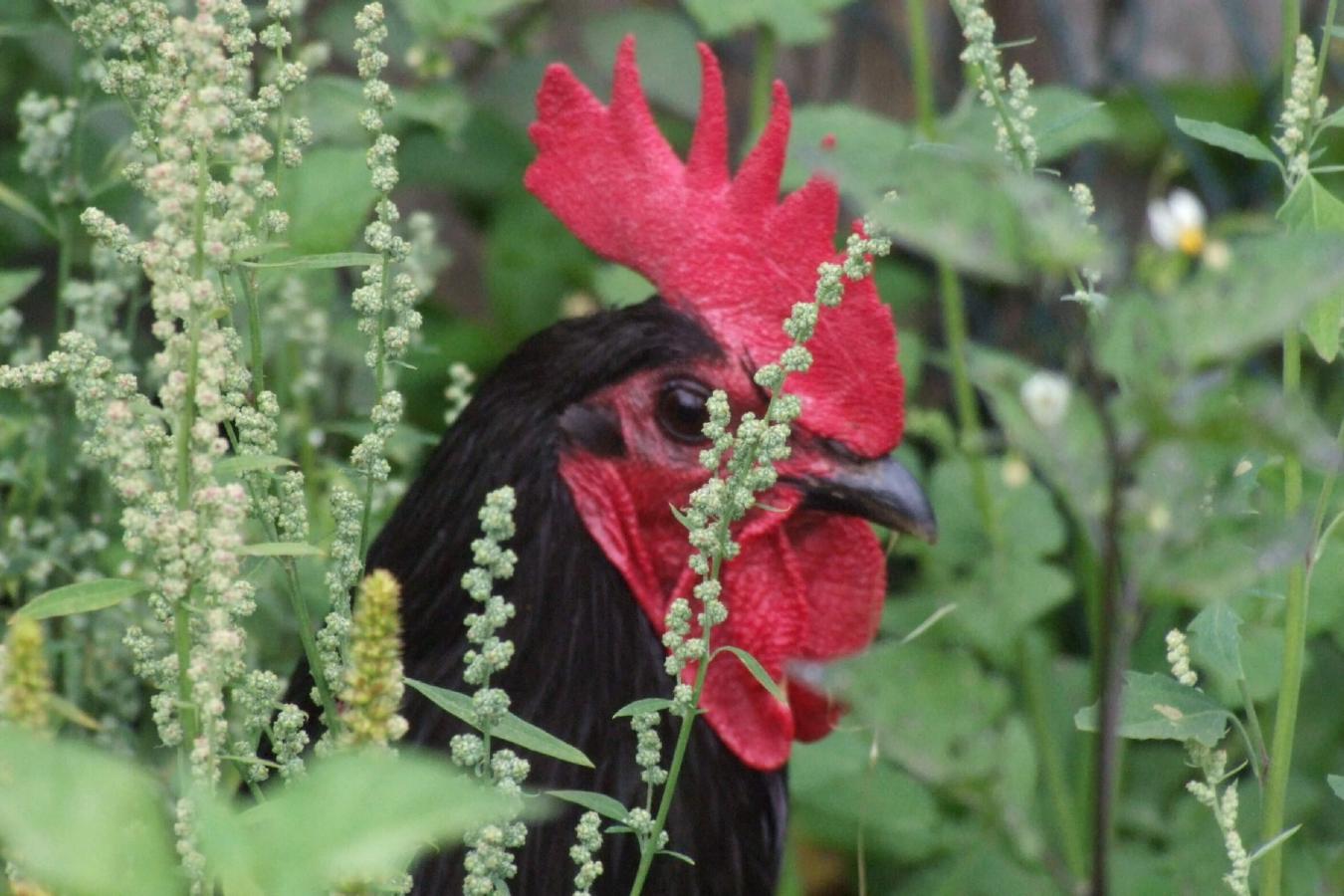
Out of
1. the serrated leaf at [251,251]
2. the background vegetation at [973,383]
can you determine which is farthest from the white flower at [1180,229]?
the serrated leaf at [251,251]

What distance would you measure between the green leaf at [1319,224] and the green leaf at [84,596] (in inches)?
30.5

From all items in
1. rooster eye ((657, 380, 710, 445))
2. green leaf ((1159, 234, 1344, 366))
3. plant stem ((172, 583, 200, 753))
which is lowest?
rooster eye ((657, 380, 710, 445))

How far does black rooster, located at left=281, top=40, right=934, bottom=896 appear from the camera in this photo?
60.1 inches

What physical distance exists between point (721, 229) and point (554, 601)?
0.41 m

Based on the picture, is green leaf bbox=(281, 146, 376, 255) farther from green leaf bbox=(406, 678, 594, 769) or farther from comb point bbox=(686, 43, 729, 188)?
green leaf bbox=(406, 678, 594, 769)

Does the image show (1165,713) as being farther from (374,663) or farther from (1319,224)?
(374,663)

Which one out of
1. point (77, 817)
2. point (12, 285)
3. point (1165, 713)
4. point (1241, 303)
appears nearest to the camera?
point (77, 817)

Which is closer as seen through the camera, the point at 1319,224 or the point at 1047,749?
the point at 1319,224

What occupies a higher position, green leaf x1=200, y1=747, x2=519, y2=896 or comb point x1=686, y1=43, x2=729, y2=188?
comb point x1=686, y1=43, x2=729, y2=188

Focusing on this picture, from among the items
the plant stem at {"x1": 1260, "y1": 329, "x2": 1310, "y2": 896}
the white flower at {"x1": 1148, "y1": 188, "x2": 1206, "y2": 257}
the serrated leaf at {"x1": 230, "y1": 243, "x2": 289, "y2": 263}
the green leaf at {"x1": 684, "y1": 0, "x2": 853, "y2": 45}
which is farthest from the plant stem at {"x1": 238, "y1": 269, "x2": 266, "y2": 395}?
the green leaf at {"x1": 684, "y1": 0, "x2": 853, "y2": 45}

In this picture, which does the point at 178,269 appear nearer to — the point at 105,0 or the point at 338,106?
the point at 105,0

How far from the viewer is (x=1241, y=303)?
68 centimetres

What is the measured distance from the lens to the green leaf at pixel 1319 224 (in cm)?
112

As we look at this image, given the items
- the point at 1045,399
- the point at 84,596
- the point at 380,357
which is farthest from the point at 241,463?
the point at 1045,399
